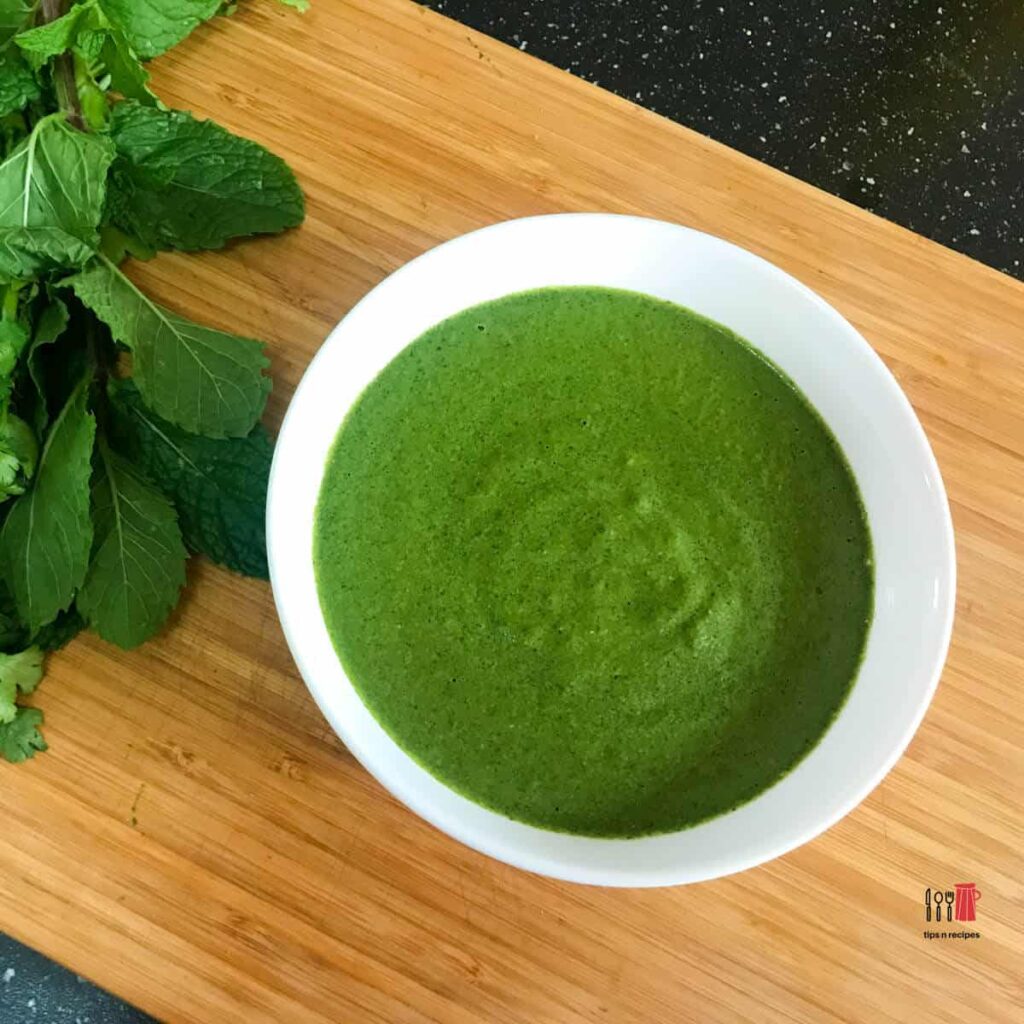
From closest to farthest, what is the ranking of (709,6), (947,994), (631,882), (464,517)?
1. (631,882)
2. (464,517)
3. (947,994)
4. (709,6)

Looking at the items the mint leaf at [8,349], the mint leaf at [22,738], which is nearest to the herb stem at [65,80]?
the mint leaf at [8,349]

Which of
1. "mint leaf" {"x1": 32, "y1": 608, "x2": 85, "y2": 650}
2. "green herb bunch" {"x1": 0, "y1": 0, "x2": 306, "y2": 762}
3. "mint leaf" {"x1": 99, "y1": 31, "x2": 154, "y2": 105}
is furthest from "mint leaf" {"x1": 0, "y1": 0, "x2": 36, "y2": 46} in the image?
"mint leaf" {"x1": 32, "y1": 608, "x2": 85, "y2": 650}

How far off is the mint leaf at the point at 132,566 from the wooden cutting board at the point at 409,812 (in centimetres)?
7

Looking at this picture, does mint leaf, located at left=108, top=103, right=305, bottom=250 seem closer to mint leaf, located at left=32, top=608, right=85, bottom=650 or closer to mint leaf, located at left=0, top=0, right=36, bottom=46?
mint leaf, located at left=0, top=0, right=36, bottom=46

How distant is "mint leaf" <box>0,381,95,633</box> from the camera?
1405 millimetres

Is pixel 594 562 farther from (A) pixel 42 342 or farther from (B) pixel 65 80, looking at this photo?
(B) pixel 65 80

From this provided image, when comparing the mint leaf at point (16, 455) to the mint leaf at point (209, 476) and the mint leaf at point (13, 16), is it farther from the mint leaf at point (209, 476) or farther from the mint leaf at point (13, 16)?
the mint leaf at point (13, 16)

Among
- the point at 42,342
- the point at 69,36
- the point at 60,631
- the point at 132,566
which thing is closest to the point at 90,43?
the point at 69,36

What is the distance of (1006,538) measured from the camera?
1550 millimetres

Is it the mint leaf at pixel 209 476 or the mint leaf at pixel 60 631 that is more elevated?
the mint leaf at pixel 209 476

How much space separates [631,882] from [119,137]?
121 cm

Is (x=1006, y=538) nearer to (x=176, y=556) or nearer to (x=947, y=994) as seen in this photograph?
(x=947, y=994)

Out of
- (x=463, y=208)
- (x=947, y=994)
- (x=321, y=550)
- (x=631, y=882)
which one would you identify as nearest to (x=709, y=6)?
(x=463, y=208)

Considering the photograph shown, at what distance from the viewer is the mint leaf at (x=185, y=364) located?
Answer: 1.45m
